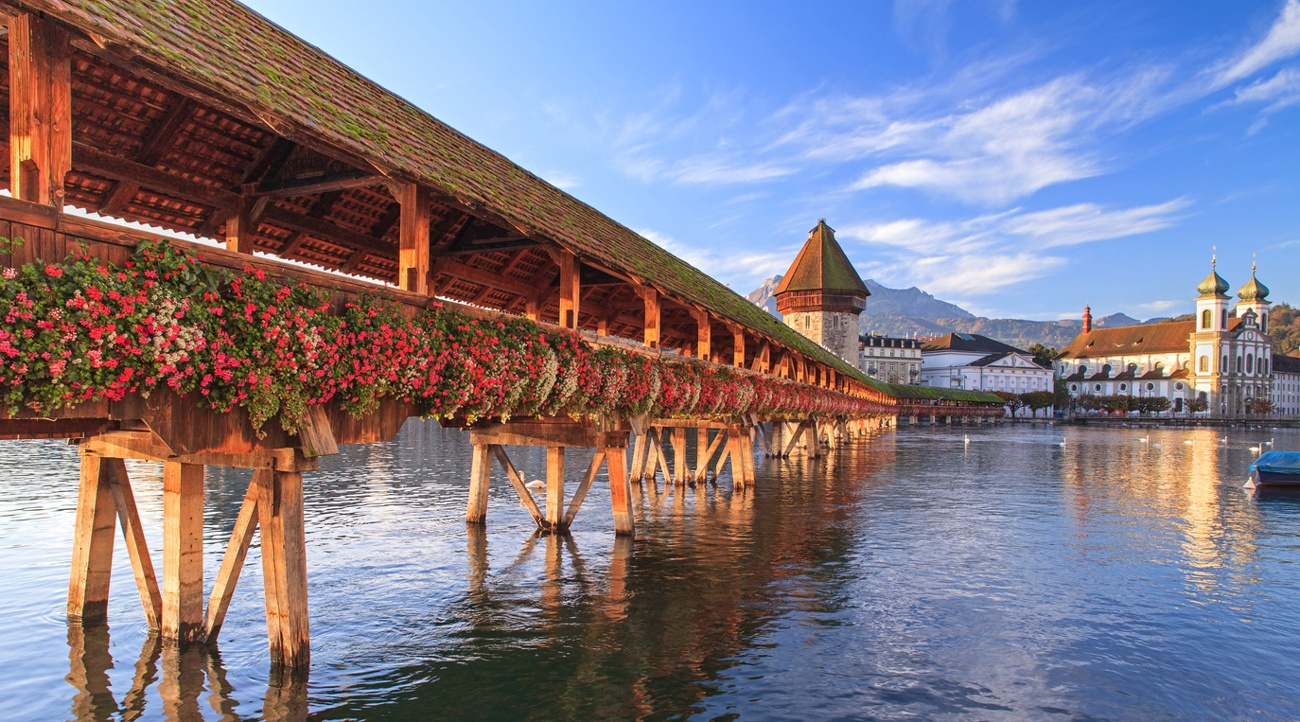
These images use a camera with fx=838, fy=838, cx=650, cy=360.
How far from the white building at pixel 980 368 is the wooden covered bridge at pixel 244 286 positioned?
144263 mm

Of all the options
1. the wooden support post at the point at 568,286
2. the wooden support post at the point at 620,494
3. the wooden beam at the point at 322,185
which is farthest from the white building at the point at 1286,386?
the wooden beam at the point at 322,185

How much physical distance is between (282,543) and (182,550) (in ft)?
5.61

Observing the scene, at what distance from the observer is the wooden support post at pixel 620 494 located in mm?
16375

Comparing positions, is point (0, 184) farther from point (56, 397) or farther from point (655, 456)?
point (655, 456)

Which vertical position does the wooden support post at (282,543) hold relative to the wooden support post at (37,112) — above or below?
below

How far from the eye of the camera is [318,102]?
29.5ft

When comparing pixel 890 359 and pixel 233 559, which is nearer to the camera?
pixel 233 559

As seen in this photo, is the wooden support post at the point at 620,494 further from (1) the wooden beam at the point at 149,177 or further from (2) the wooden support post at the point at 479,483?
(1) the wooden beam at the point at 149,177

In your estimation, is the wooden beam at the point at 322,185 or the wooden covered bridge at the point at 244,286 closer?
the wooden covered bridge at the point at 244,286

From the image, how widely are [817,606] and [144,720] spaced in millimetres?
8921

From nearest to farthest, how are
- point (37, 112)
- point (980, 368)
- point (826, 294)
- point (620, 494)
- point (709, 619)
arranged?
point (37, 112)
point (709, 619)
point (620, 494)
point (826, 294)
point (980, 368)

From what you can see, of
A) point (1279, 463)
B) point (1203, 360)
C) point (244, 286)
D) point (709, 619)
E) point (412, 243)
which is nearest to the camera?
point (244, 286)

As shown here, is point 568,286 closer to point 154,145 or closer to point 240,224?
point 240,224

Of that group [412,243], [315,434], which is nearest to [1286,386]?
[412,243]
